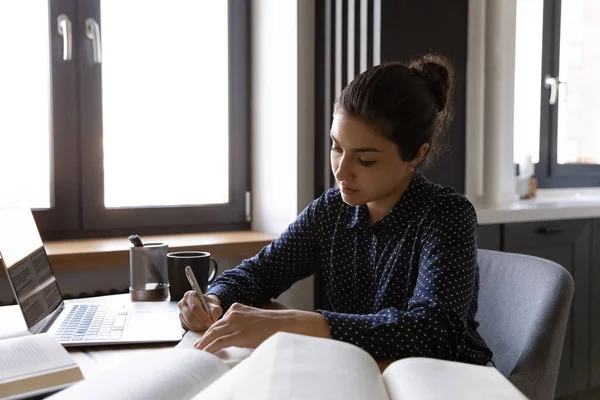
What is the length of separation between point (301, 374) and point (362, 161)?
80cm

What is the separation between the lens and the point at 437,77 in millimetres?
1302

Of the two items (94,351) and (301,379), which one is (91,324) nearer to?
(94,351)

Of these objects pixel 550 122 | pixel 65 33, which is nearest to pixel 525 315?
pixel 65 33

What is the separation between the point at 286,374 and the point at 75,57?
1818mm

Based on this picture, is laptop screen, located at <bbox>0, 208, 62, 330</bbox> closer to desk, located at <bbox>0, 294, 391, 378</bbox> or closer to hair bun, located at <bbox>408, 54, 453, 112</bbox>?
desk, located at <bbox>0, 294, 391, 378</bbox>

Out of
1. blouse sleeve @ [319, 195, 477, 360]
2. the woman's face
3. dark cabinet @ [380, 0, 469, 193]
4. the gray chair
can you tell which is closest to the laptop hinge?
blouse sleeve @ [319, 195, 477, 360]

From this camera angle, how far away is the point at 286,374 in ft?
1.45

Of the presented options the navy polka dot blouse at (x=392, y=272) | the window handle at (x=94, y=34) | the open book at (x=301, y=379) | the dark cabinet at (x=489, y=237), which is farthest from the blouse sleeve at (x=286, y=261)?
the window handle at (x=94, y=34)

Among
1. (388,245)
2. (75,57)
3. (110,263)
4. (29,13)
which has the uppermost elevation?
(29,13)

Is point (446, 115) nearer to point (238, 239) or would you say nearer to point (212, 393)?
point (238, 239)

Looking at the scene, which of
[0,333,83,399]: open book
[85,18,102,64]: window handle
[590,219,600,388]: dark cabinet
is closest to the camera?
[0,333,83,399]: open book

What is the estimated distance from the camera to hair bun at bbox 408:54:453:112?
1297mm

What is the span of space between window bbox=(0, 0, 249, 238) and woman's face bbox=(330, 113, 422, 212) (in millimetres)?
1102

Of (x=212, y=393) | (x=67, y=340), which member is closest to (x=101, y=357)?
(x=67, y=340)
